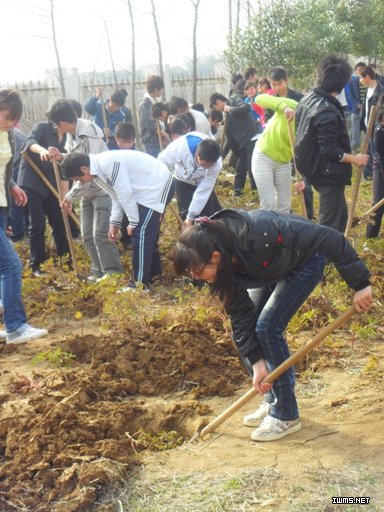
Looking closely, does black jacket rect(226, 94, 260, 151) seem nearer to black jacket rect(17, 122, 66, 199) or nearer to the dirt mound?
black jacket rect(17, 122, 66, 199)

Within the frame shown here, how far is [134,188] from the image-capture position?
20.4 feet

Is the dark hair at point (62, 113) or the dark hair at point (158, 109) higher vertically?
the dark hair at point (62, 113)

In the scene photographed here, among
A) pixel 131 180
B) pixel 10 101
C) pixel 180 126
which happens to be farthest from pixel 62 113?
pixel 10 101

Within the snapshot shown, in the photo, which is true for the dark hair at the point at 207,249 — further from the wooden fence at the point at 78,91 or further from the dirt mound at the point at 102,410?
the wooden fence at the point at 78,91

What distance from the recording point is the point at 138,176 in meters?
6.21

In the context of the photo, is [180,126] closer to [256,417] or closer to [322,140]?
[322,140]

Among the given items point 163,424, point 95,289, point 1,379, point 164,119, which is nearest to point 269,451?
point 163,424

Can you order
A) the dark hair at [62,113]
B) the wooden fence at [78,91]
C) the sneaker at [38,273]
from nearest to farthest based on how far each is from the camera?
the dark hair at [62,113]
the sneaker at [38,273]
the wooden fence at [78,91]

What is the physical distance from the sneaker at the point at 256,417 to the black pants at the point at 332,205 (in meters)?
2.34

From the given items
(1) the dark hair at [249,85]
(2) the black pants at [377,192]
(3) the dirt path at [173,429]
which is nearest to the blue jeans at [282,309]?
(3) the dirt path at [173,429]

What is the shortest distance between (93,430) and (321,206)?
298cm

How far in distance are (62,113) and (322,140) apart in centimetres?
263

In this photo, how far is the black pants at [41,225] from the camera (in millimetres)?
7160

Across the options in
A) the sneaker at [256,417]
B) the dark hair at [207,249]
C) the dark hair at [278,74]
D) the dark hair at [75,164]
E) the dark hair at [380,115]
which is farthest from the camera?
the dark hair at [278,74]
